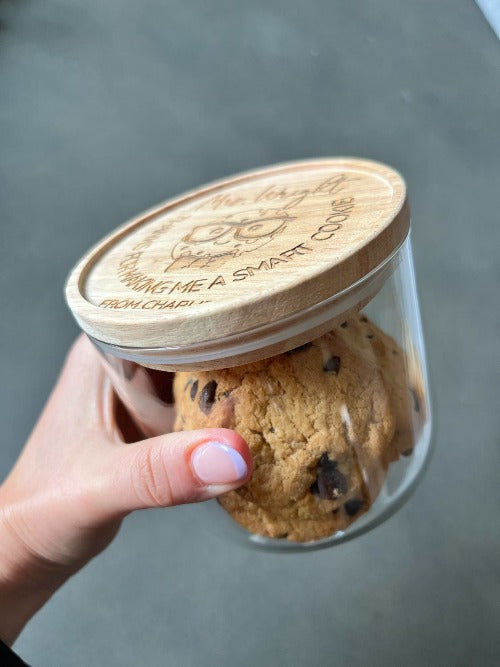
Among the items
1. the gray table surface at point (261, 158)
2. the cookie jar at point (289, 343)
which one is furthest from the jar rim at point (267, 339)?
the gray table surface at point (261, 158)

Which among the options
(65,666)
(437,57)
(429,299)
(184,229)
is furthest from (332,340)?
(437,57)

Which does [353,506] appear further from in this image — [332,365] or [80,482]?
[80,482]

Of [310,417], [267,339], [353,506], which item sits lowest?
[353,506]

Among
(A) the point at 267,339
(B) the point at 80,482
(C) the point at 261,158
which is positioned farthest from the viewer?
(C) the point at 261,158

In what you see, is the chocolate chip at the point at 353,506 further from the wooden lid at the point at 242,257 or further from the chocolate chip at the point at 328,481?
the wooden lid at the point at 242,257

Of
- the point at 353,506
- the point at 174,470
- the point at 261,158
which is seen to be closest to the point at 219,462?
the point at 174,470

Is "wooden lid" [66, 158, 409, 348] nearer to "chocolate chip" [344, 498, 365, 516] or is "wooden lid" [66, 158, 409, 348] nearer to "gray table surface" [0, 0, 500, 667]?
"chocolate chip" [344, 498, 365, 516]

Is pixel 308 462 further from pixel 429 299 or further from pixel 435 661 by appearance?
pixel 429 299
